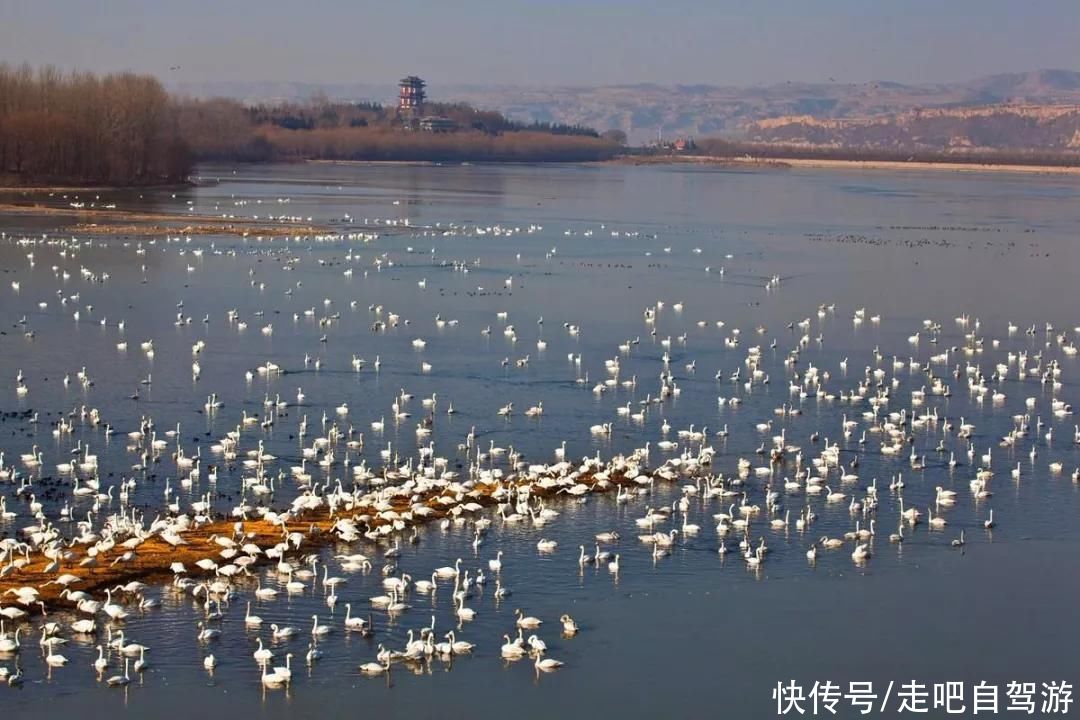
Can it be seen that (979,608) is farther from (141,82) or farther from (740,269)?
(141,82)

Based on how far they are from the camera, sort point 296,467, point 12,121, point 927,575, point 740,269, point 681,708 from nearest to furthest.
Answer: point 681,708 → point 927,575 → point 296,467 → point 740,269 → point 12,121

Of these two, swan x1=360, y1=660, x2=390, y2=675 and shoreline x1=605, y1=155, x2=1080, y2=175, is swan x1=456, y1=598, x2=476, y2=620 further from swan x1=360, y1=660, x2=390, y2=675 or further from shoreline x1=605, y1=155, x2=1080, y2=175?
shoreline x1=605, y1=155, x2=1080, y2=175

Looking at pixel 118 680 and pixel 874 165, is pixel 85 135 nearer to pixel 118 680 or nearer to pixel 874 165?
pixel 118 680

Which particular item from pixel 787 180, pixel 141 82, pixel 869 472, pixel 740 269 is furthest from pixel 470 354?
pixel 787 180

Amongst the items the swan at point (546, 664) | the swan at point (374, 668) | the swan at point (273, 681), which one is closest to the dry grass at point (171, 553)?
the swan at point (273, 681)

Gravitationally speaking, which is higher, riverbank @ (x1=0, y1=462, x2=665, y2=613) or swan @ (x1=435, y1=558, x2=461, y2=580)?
riverbank @ (x1=0, y1=462, x2=665, y2=613)

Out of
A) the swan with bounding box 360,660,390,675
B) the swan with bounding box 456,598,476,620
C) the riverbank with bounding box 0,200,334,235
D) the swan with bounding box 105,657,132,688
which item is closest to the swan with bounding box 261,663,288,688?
the swan with bounding box 360,660,390,675

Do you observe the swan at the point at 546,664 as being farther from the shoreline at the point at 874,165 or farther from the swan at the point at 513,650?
the shoreline at the point at 874,165
